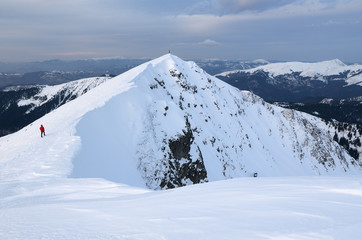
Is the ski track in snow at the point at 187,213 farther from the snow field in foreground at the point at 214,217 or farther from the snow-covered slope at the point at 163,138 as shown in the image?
the snow-covered slope at the point at 163,138

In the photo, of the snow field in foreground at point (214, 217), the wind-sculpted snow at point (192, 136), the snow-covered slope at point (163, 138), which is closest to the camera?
the snow field in foreground at point (214, 217)

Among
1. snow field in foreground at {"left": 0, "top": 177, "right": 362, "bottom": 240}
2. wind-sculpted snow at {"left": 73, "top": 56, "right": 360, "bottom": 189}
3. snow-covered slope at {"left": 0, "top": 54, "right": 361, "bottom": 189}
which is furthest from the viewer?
wind-sculpted snow at {"left": 73, "top": 56, "right": 360, "bottom": 189}

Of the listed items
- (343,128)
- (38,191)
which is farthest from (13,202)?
(343,128)

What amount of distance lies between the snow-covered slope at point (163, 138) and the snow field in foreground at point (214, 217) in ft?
40.0

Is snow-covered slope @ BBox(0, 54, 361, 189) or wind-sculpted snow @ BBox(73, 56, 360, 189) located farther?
wind-sculpted snow @ BBox(73, 56, 360, 189)

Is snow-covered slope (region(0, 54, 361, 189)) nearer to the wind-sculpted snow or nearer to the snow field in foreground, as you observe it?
the wind-sculpted snow

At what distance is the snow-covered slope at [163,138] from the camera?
25297 millimetres

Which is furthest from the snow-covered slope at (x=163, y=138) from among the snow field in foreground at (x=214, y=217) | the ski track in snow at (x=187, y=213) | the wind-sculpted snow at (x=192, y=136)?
the snow field in foreground at (x=214, y=217)

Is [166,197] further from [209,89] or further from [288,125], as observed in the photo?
[288,125]

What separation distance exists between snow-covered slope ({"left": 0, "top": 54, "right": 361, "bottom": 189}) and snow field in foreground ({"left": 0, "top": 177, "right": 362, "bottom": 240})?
1219 centimetres

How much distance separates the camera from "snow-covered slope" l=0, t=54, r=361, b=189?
25297 mm

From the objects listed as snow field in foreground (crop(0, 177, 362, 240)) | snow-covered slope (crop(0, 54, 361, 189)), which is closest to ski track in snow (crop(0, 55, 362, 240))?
snow field in foreground (crop(0, 177, 362, 240))

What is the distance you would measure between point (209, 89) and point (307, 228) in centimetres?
6242

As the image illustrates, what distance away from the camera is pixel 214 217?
22.4ft
